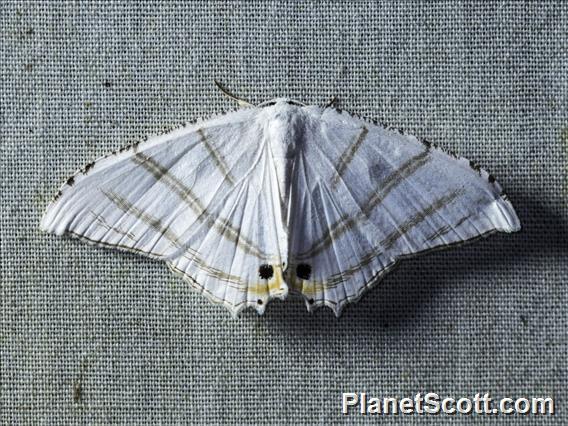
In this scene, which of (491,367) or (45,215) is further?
(491,367)

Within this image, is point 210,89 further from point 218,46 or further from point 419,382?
point 419,382

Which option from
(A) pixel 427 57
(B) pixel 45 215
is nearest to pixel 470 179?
(A) pixel 427 57

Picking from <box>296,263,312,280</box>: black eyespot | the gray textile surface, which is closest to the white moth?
<box>296,263,312,280</box>: black eyespot

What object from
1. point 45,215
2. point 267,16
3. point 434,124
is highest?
point 267,16

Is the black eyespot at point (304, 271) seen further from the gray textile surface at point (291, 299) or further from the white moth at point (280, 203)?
the gray textile surface at point (291, 299)

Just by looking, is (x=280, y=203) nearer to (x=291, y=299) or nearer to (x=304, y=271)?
(x=304, y=271)

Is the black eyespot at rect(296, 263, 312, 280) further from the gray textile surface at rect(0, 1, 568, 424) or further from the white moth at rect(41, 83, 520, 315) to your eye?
the gray textile surface at rect(0, 1, 568, 424)
